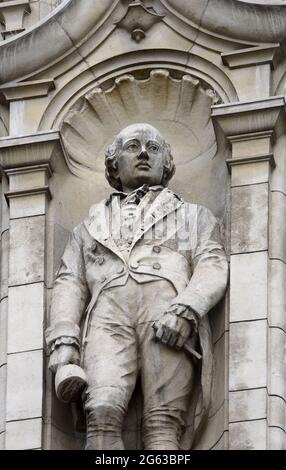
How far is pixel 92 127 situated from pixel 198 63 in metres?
0.93

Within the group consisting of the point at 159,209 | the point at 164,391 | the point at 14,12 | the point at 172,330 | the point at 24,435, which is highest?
the point at 14,12

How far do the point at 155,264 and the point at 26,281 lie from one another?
3.23ft

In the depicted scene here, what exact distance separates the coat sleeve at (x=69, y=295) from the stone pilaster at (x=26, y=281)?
0.52ft

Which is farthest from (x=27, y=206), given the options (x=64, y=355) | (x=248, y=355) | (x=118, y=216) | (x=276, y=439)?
(x=276, y=439)

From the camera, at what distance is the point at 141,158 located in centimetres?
2508

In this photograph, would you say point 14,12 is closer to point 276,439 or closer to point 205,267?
point 205,267

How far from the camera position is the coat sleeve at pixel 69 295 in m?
24.4

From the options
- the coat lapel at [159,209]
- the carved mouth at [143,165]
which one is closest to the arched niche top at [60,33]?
the carved mouth at [143,165]
